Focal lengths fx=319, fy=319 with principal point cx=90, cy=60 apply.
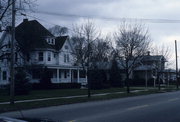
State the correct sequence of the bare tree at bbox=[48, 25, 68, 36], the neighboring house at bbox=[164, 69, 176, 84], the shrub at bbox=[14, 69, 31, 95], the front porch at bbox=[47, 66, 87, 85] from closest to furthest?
the shrub at bbox=[14, 69, 31, 95] → the front porch at bbox=[47, 66, 87, 85] → the neighboring house at bbox=[164, 69, 176, 84] → the bare tree at bbox=[48, 25, 68, 36]

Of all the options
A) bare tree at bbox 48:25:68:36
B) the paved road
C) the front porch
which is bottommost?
the paved road

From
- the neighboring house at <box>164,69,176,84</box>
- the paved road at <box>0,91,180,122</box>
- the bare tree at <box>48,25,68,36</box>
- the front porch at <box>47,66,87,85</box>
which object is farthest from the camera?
the bare tree at <box>48,25,68,36</box>

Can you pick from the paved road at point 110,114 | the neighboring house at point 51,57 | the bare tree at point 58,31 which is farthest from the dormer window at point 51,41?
the paved road at point 110,114

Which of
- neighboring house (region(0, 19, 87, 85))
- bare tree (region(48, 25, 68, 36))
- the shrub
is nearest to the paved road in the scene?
the shrub

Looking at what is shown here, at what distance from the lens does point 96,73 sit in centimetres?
4759

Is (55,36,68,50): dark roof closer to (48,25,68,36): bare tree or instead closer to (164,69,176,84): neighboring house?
(164,69,176,84): neighboring house

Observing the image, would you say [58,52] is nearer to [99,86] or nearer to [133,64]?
[99,86]

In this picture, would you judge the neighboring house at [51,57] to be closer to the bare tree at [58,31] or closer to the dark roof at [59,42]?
the dark roof at [59,42]

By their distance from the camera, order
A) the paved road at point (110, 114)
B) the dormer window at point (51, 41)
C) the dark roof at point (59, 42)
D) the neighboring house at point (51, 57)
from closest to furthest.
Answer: the paved road at point (110, 114) → the neighboring house at point (51, 57) → the dormer window at point (51, 41) → the dark roof at point (59, 42)

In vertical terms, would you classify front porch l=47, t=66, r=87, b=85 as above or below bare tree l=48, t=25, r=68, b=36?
below

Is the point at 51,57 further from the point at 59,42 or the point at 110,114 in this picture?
the point at 110,114

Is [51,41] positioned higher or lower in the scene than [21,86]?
higher

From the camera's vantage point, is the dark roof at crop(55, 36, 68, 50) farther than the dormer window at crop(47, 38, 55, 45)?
Yes

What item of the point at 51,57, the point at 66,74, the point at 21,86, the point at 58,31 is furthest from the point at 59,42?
the point at 58,31
